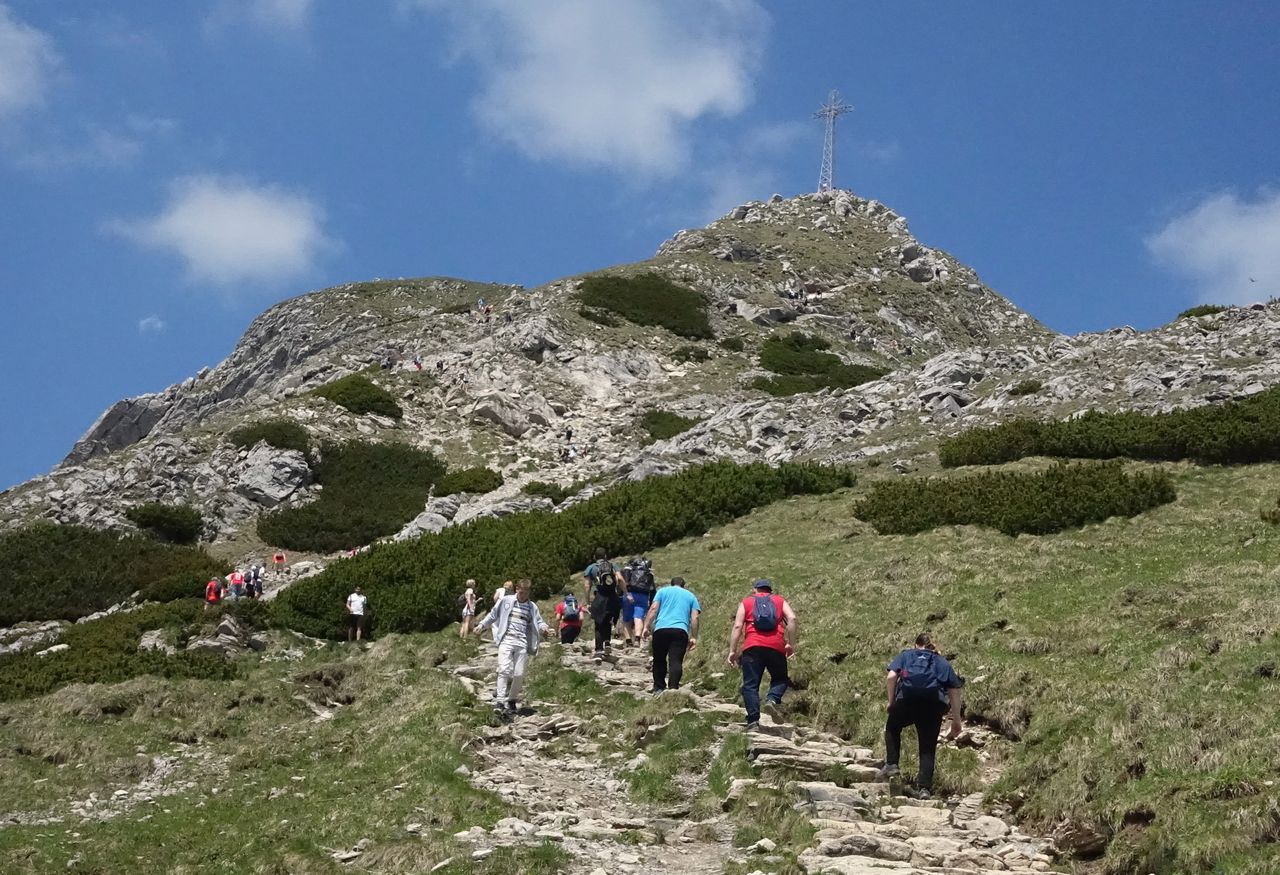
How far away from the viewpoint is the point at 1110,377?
39.4m

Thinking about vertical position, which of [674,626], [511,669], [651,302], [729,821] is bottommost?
[729,821]

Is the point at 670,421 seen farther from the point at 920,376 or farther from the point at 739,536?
the point at 739,536

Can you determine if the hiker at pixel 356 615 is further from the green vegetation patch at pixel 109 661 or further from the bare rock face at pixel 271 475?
the bare rock face at pixel 271 475

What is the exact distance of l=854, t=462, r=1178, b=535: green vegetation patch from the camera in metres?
25.0

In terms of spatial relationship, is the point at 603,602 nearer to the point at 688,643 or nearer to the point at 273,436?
the point at 688,643

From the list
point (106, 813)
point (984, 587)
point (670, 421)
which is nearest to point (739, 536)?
point (984, 587)

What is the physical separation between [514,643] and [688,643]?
268 centimetres

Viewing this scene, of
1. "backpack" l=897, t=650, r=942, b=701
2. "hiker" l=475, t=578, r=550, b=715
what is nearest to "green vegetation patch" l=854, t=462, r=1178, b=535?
"hiker" l=475, t=578, r=550, b=715

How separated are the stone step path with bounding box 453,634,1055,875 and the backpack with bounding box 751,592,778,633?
1.29m

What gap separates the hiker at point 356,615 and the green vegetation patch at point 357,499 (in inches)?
714

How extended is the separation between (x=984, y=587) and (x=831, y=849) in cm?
1072

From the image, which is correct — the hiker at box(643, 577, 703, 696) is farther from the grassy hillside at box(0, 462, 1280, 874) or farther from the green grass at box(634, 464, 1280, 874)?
the grassy hillside at box(0, 462, 1280, 874)

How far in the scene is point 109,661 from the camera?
22203mm

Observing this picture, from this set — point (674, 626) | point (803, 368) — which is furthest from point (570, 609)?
point (803, 368)
